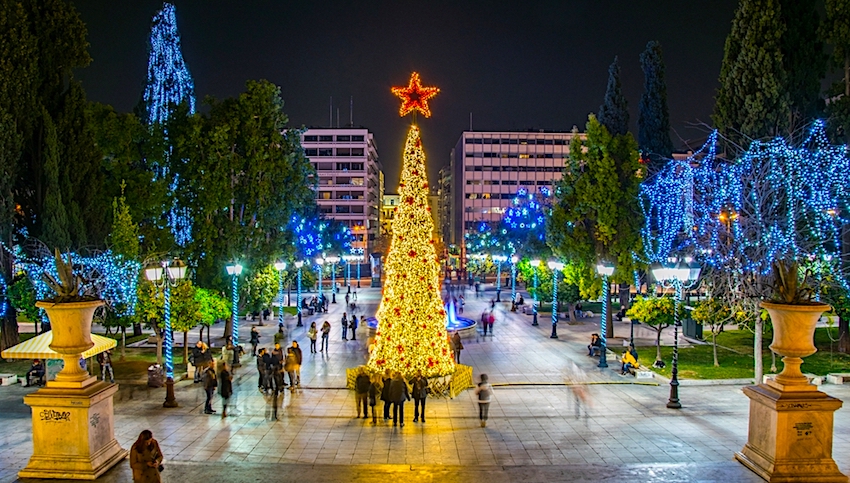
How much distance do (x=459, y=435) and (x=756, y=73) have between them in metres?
23.5

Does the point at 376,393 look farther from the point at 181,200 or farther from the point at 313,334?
the point at 181,200

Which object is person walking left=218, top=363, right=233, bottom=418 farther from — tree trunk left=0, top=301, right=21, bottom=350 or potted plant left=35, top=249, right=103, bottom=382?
tree trunk left=0, top=301, right=21, bottom=350

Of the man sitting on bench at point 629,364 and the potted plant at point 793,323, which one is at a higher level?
the potted plant at point 793,323

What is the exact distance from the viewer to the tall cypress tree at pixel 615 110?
119 ft

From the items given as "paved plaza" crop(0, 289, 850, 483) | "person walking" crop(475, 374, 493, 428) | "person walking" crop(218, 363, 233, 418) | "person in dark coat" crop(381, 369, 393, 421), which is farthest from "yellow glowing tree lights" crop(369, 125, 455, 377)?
"person walking" crop(218, 363, 233, 418)

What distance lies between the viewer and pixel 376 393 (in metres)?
17.0

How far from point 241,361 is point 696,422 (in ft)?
56.8

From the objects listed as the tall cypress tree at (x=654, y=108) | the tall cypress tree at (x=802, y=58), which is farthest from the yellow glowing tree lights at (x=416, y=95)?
the tall cypress tree at (x=654, y=108)

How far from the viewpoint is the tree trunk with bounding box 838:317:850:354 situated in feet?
90.3

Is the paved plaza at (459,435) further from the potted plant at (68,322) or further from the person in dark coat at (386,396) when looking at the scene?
the potted plant at (68,322)

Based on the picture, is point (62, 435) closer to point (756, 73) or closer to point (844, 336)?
point (756, 73)

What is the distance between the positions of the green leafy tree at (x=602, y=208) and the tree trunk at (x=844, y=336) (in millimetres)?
9268

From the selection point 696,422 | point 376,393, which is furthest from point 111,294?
point 696,422

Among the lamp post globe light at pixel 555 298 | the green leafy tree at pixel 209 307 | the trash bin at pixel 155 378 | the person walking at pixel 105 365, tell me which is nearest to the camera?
the trash bin at pixel 155 378
